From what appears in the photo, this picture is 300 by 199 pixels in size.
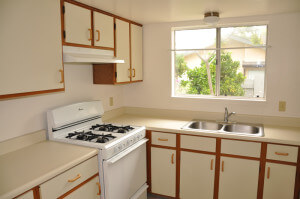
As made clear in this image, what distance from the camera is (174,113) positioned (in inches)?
126

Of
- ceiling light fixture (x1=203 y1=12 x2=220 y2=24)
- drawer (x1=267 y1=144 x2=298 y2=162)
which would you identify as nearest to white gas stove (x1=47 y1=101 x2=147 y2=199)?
drawer (x1=267 y1=144 x2=298 y2=162)

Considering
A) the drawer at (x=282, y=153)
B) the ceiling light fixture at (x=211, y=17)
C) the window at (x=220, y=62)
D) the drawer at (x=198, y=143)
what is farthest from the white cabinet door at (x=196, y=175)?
the ceiling light fixture at (x=211, y=17)

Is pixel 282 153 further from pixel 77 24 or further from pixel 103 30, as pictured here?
pixel 77 24

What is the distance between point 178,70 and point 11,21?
2.14 metres

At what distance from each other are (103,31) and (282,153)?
6.81 ft

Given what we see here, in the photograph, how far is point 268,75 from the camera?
274 cm

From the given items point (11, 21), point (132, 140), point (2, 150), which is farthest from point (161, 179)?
point (11, 21)

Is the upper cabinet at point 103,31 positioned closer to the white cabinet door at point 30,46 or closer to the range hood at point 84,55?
the range hood at point 84,55

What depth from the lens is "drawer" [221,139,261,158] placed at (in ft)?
7.52

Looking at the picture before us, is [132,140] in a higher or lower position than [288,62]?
lower

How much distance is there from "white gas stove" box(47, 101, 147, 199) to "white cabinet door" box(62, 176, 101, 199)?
7cm

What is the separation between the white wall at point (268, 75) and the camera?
103 inches

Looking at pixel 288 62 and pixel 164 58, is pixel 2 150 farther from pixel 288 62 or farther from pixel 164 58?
pixel 288 62

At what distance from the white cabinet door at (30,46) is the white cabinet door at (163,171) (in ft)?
4.33
